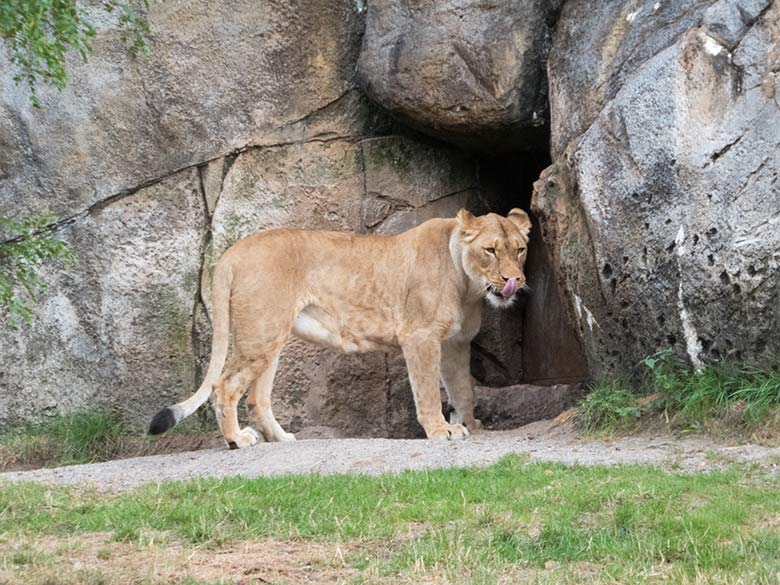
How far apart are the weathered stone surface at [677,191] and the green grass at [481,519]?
162 cm

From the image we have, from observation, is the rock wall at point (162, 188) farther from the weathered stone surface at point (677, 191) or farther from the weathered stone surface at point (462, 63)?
the weathered stone surface at point (677, 191)

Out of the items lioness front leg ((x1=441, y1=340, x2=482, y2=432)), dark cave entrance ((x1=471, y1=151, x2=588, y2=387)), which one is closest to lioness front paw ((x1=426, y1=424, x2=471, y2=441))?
lioness front leg ((x1=441, y1=340, x2=482, y2=432))

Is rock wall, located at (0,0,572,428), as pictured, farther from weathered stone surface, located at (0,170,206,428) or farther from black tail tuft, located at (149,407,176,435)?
black tail tuft, located at (149,407,176,435)

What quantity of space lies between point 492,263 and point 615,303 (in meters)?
1.08

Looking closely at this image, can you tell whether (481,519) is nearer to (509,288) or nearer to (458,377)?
(509,288)

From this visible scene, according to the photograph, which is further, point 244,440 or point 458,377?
point 458,377

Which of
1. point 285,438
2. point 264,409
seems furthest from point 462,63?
point 285,438

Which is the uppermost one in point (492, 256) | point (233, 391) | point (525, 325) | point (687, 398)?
point (492, 256)

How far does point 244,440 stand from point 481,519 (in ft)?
11.3

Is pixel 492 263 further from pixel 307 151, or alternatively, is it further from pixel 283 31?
pixel 283 31

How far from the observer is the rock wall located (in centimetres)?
1039

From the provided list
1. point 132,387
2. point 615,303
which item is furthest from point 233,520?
point 132,387

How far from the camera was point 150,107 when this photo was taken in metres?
10.5

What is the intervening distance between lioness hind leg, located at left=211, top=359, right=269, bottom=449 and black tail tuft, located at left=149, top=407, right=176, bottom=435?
789 mm
